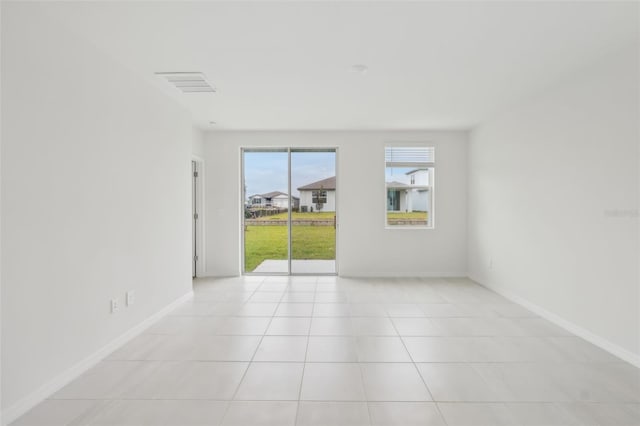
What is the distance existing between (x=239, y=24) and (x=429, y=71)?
5.86 feet

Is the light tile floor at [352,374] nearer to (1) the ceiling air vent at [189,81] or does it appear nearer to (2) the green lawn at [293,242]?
(2) the green lawn at [293,242]

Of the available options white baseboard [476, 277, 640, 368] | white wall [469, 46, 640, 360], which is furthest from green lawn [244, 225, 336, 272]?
white baseboard [476, 277, 640, 368]

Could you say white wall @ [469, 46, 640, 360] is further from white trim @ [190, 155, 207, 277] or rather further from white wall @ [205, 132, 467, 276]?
white trim @ [190, 155, 207, 277]

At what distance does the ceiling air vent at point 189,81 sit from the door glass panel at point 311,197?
238 cm

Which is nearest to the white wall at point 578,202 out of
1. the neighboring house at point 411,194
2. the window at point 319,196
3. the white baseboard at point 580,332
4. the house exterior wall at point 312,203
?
the white baseboard at point 580,332

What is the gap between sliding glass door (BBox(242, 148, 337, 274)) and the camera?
19.0 feet

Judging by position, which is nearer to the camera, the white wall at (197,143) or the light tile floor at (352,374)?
the light tile floor at (352,374)

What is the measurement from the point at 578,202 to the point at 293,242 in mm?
4042

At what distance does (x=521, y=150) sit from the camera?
4051mm

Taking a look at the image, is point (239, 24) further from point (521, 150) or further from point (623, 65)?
point (521, 150)

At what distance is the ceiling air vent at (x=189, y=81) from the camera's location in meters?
3.17

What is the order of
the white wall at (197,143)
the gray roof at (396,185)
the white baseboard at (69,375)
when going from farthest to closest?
the gray roof at (396,185)
the white wall at (197,143)
the white baseboard at (69,375)

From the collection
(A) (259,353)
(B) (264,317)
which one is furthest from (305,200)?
(A) (259,353)

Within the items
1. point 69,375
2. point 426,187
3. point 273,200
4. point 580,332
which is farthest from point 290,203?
point 580,332
